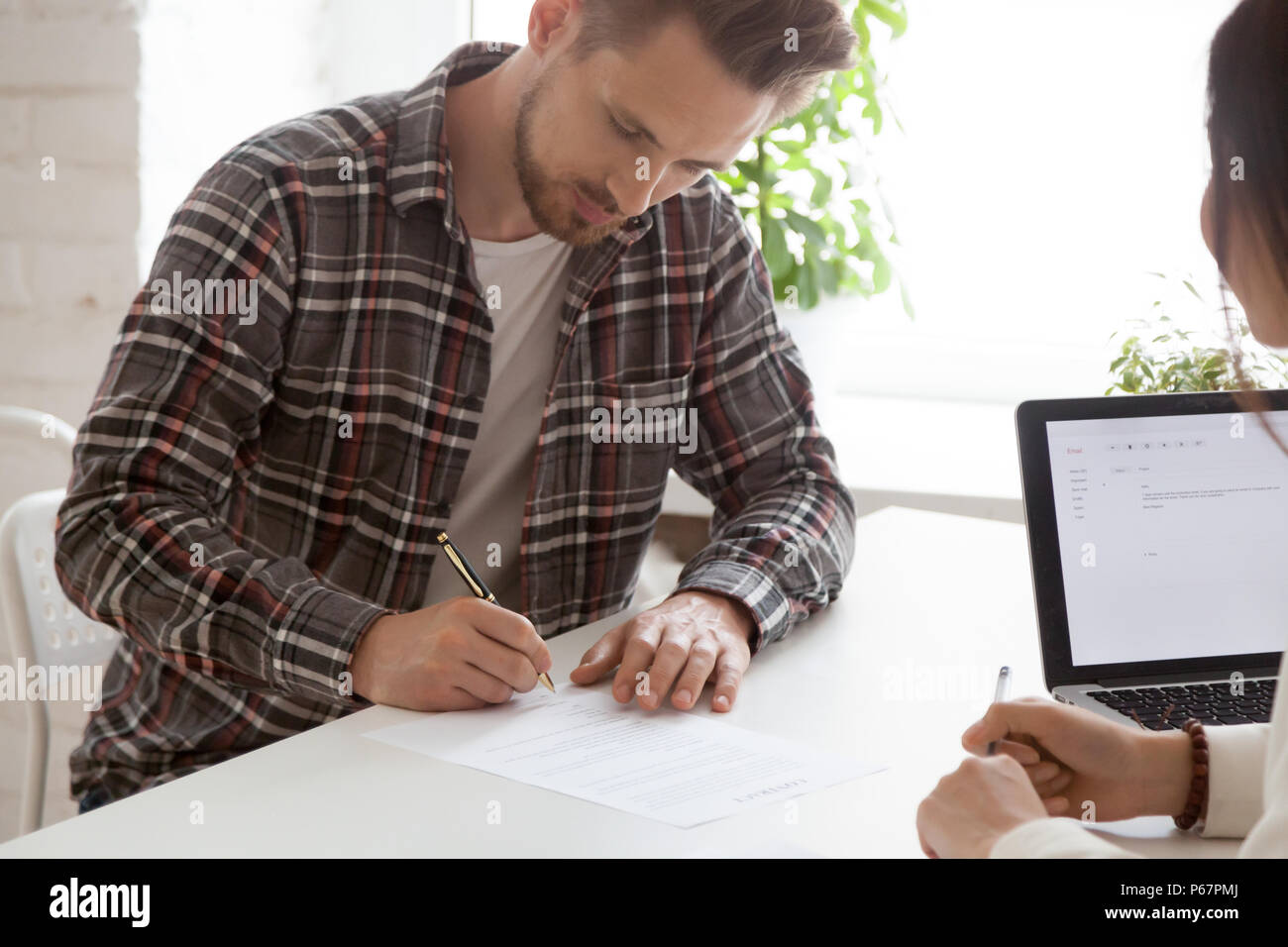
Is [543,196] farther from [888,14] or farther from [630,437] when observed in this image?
[888,14]

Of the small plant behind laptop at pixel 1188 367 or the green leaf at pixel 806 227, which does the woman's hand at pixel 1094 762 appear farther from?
the green leaf at pixel 806 227

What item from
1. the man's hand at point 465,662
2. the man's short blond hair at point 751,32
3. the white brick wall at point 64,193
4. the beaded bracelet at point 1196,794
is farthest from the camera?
the white brick wall at point 64,193

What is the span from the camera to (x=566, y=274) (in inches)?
51.4

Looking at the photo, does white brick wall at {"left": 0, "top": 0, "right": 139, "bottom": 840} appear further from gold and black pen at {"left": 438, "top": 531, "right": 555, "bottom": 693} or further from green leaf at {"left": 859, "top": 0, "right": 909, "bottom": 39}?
green leaf at {"left": 859, "top": 0, "right": 909, "bottom": 39}

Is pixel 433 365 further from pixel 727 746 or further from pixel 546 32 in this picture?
pixel 727 746

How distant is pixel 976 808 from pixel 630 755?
0.24 meters

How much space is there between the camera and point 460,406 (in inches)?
47.1

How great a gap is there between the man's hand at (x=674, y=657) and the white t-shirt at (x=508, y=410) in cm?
29

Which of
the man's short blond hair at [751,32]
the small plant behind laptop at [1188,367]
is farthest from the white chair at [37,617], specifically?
the small plant behind laptop at [1188,367]

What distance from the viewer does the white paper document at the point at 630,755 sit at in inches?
29.5

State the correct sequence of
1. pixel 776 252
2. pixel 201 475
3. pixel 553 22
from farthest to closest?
1. pixel 776 252
2. pixel 553 22
3. pixel 201 475

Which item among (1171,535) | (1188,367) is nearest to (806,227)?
(1188,367)
